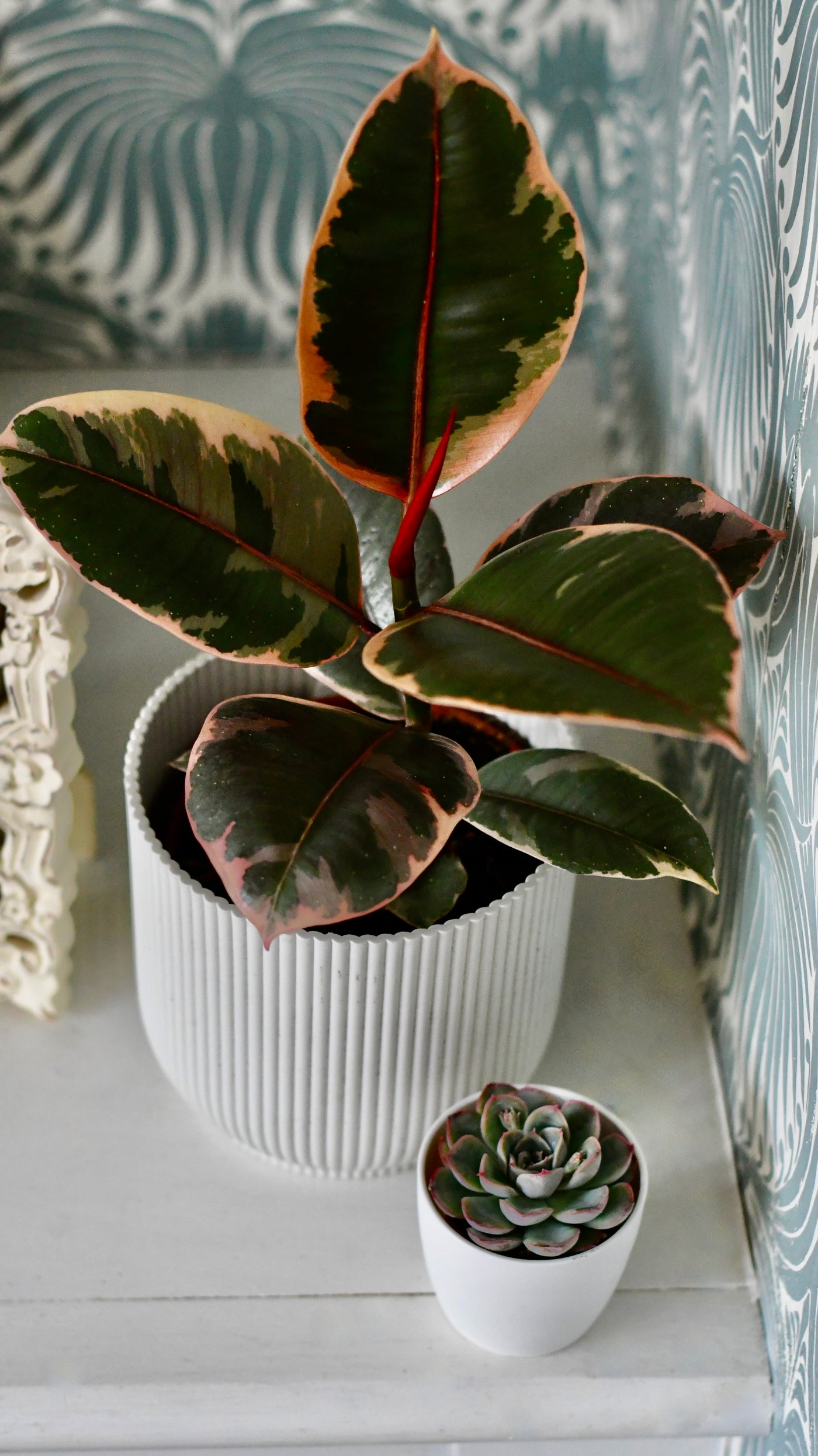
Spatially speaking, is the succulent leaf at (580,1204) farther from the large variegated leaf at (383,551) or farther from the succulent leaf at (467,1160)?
Answer: the large variegated leaf at (383,551)

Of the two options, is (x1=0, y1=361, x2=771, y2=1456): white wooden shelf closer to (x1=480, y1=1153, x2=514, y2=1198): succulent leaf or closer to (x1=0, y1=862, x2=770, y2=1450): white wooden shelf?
(x1=0, y1=862, x2=770, y2=1450): white wooden shelf

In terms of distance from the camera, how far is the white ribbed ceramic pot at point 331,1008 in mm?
603

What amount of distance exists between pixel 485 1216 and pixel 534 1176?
0.10ft

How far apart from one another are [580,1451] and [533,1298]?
0.14m

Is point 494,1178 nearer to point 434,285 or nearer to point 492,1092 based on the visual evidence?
point 492,1092

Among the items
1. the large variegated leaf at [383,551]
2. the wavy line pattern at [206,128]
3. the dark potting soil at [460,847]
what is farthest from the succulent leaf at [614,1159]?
the wavy line pattern at [206,128]

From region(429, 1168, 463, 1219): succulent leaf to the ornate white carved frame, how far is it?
27 cm

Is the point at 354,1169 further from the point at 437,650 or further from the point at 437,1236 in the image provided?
the point at 437,650

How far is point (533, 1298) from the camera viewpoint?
0.60 metres

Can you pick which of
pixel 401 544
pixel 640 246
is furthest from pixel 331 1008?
pixel 640 246

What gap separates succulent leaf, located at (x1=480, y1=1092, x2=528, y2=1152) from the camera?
606mm

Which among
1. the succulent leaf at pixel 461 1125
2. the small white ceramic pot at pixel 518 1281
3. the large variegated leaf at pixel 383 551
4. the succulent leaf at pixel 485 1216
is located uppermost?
the large variegated leaf at pixel 383 551

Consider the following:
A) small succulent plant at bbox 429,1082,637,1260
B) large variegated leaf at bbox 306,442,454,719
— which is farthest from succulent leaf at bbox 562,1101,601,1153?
large variegated leaf at bbox 306,442,454,719

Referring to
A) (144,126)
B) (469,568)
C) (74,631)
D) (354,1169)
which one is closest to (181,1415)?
(354,1169)
